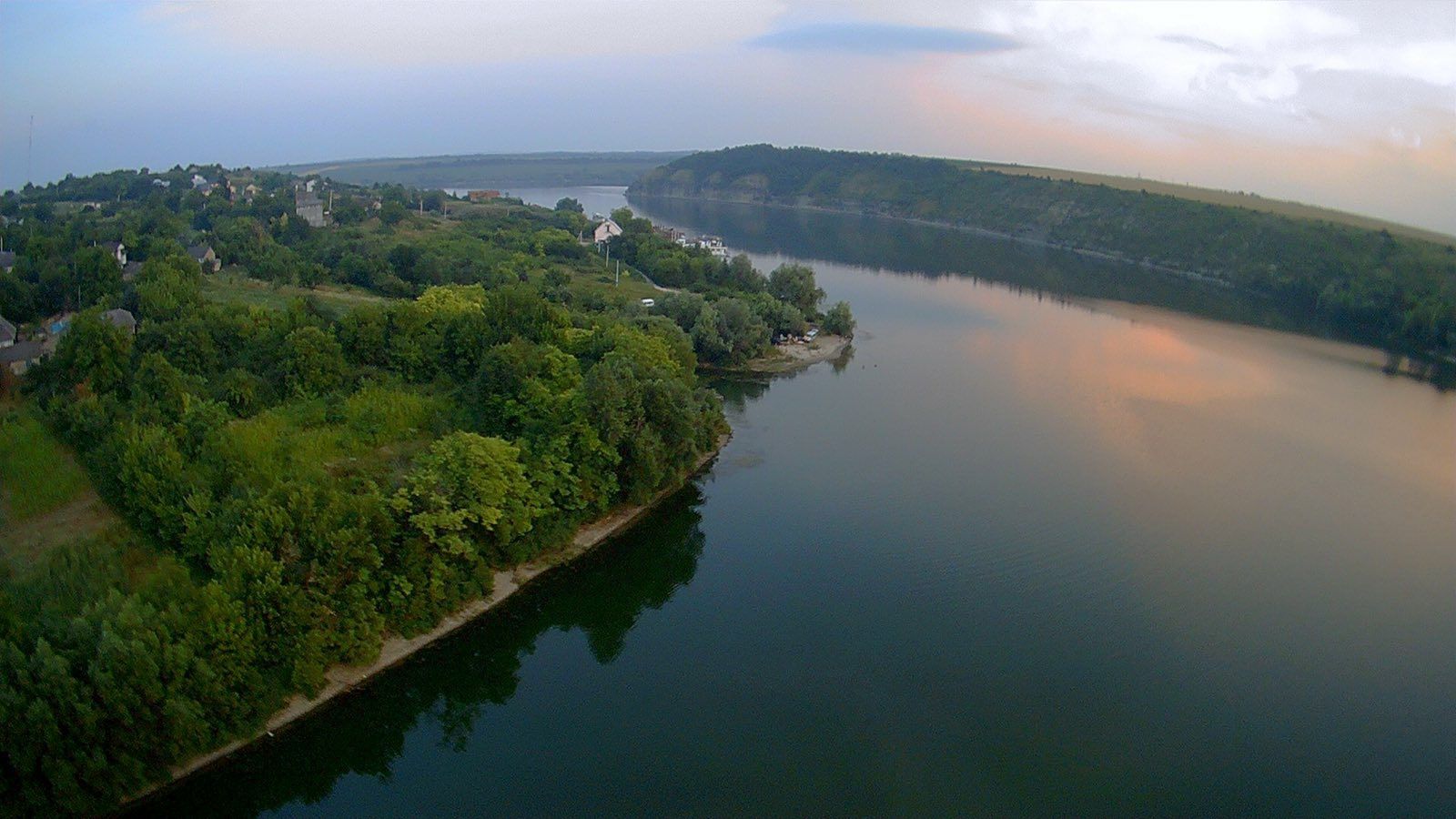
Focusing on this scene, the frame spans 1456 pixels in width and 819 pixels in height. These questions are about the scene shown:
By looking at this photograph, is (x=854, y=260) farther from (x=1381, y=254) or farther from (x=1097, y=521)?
(x=1097, y=521)

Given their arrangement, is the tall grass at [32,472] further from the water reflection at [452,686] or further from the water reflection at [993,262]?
the water reflection at [993,262]

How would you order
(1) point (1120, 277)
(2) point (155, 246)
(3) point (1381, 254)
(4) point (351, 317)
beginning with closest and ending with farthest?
(4) point (351, 317), (2) point (155, 246), (3) point (1381, 254), (1) point (1120, 277)

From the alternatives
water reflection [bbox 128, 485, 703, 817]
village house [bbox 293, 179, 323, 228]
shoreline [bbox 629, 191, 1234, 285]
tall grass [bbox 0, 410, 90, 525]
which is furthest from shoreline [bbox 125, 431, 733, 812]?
shoreline [bbox 629, 191, 1234, 285]

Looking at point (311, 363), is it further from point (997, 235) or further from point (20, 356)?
point (997, 235)

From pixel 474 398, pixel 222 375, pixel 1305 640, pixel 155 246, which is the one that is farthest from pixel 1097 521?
pixel 155 246

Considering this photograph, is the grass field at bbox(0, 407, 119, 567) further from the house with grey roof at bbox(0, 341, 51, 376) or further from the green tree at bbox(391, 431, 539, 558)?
the green tree at bbox(391, 431, 539, 558)

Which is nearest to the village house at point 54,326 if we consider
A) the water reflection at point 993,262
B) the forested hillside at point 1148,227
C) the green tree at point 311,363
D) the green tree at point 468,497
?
the green tree at point 311,363
